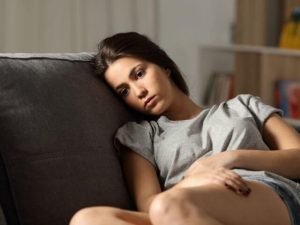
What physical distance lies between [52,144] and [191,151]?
1.21 ft

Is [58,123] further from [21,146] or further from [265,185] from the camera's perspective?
[265,185]

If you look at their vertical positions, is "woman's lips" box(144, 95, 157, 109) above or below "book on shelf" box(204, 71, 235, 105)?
above

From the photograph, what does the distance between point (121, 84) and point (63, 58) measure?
0.18 metres

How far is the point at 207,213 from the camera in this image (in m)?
1.21

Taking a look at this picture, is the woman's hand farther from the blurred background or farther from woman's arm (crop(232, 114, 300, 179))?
the blurred background

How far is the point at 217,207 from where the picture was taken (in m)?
1.25

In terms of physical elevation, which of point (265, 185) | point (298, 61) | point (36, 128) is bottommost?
point (298, 61)

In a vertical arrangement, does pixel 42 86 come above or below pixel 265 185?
above

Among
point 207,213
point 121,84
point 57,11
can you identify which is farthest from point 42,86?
point 57,11

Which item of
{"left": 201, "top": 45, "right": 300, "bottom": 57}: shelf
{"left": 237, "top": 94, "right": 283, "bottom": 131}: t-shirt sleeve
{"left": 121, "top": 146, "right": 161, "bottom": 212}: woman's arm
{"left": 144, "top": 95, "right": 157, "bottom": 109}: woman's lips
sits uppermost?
{"left": 144, "top": 95, "right": 157, "bottom": 109}: woman's lips

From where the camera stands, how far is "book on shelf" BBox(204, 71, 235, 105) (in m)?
3.60

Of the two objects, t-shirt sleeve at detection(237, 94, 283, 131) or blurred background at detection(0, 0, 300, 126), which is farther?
blurred background at detection(0, 0, 300, 126)

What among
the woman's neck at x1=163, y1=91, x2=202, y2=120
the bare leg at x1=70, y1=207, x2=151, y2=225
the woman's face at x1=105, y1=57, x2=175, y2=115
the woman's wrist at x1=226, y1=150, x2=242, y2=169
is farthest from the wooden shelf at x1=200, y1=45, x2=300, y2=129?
the bare leg at x1=70, y1=207, x2=151, y2=225

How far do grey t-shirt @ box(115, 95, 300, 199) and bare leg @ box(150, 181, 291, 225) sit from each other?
0.59 ft
